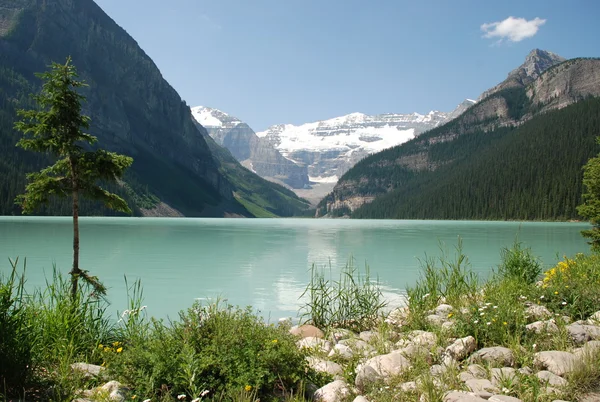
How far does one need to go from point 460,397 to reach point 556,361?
6.31ft

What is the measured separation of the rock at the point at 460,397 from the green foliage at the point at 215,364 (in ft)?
6.04

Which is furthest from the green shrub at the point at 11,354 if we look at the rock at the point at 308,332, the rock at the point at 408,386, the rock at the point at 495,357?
the rock at the point at 495,357

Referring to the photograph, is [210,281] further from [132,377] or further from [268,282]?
[132,377]

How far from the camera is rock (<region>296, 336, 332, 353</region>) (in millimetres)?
7660

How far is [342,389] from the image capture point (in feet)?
17.7

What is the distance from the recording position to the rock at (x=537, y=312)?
7793mm

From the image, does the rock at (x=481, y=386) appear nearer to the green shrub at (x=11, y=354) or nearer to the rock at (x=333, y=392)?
the rock at (x=333, y=392)

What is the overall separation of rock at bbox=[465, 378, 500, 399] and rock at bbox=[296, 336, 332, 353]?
9.48 ft

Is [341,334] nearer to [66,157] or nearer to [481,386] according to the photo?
[481,386]

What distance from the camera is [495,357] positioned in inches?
236

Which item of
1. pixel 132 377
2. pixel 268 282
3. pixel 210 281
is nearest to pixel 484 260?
pixel 268 282

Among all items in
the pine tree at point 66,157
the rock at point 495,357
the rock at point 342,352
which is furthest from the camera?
the pine tree at point 66,157

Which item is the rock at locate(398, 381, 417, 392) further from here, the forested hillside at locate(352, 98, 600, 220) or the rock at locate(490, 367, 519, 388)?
the forested hillside at locate(352, 98, 600, 220)

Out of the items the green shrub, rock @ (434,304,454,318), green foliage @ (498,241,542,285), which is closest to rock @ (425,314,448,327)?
rock @ (434,304,454,318)
